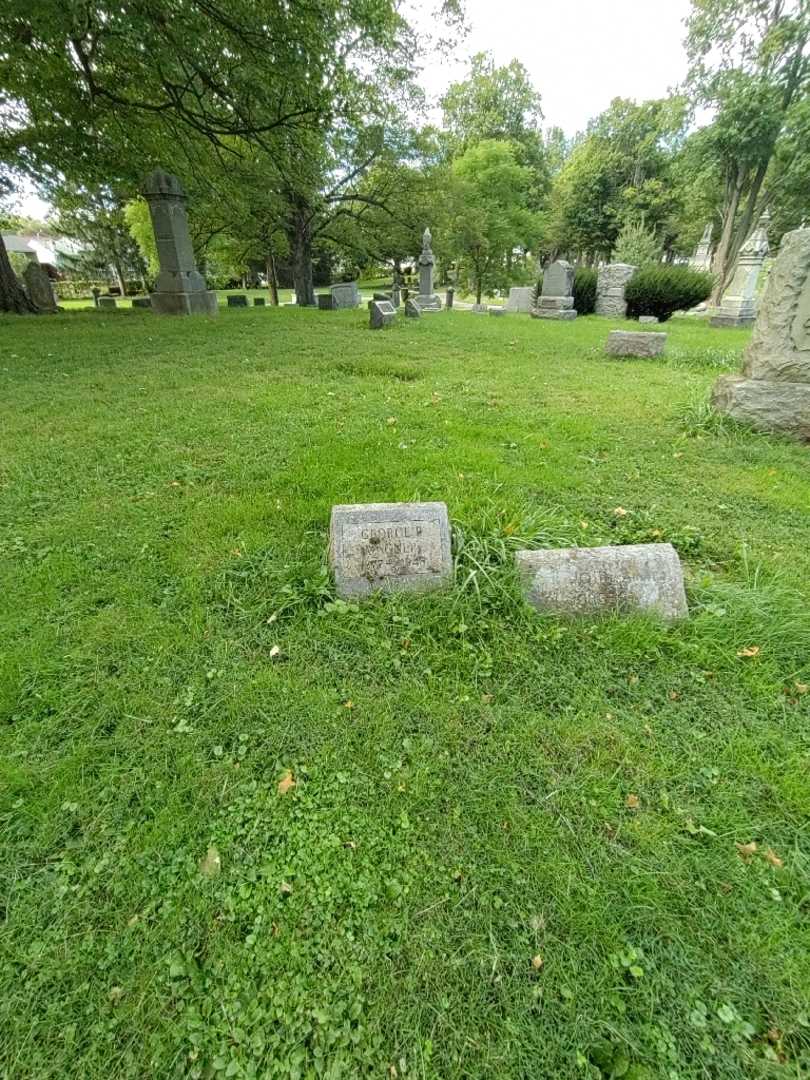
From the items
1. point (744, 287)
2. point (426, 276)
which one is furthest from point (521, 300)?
point (744, 287)

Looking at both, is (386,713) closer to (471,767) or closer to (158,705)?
(471,767)

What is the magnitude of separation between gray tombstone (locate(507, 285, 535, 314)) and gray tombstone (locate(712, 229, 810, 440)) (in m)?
14.7

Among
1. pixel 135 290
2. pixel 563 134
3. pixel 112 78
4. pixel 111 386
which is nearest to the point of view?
pixel 111 386

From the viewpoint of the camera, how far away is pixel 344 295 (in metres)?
16.2

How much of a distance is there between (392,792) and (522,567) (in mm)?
1268

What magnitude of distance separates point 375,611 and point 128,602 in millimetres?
1277

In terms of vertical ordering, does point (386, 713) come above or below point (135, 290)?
below

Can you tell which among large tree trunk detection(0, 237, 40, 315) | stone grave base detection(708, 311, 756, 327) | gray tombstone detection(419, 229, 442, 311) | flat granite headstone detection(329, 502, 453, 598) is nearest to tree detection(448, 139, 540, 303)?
gray tombstone detection(419, 229, 442, 311)

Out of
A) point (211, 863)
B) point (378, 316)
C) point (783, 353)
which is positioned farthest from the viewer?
point (378, 316)

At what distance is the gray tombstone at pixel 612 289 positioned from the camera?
14406 mm

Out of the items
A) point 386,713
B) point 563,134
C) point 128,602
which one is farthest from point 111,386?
point 563,134

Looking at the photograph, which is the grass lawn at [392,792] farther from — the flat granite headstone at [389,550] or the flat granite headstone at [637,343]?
the flat granite headstone at [637,343]

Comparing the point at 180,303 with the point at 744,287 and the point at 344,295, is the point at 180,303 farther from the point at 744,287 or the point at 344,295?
the point at 744,287

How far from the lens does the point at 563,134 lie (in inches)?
1704
